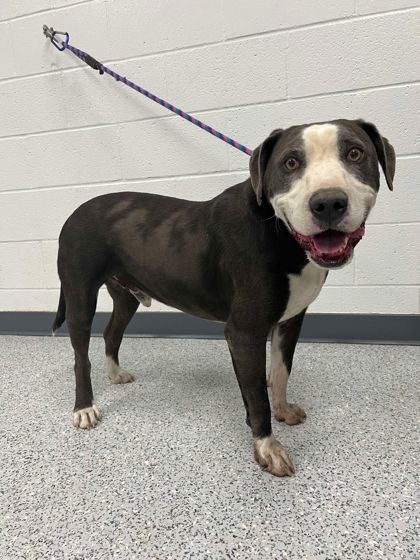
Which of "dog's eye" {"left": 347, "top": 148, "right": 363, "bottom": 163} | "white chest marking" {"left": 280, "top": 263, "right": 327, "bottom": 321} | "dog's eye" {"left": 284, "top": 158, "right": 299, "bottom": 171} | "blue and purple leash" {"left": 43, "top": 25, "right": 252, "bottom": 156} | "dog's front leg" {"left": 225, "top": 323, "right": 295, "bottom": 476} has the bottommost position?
"dog's front leg" {"left": 225, "top": 323, "right": 295, "bottom": 476}

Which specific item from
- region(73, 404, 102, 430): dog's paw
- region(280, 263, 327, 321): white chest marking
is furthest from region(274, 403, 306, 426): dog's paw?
region(73, 404, 102, 430): dog's paw

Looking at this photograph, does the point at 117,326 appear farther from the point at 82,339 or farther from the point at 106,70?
the point at 106,70

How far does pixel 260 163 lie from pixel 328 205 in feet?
0.89

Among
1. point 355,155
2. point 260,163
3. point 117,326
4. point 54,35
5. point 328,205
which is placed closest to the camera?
point 328,205

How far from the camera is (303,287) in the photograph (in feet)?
3.78

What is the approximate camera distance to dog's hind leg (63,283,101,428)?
1442 mm

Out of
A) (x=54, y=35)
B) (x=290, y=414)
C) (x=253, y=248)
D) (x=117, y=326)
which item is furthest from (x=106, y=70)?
(x=290, y=414)

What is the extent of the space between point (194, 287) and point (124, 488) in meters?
0.57

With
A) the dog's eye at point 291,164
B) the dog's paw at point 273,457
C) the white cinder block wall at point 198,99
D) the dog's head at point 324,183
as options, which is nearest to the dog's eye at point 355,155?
the dog's head at point 324,183

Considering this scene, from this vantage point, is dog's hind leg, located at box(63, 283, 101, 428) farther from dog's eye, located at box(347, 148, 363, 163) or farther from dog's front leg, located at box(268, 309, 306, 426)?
dog's eye, located at box(347, 148, 363, 163)

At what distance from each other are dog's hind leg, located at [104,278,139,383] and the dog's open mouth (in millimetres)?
960

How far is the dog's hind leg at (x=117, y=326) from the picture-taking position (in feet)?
5.71

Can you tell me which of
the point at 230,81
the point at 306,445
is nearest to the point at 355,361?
the point at 306,445

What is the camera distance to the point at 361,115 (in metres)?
1.82
